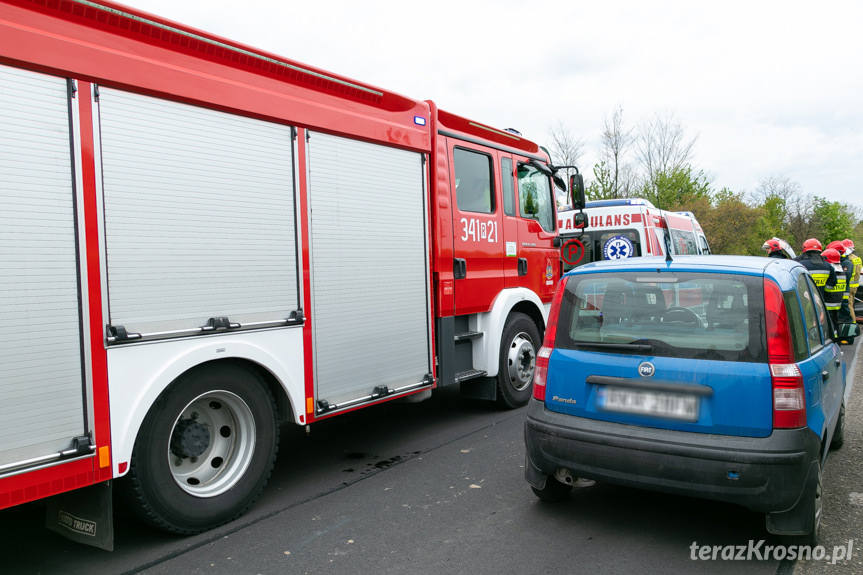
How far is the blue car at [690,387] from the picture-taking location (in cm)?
299

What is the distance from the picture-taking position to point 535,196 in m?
7.11

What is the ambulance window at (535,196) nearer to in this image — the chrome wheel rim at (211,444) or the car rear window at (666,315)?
the car rear window at (666,315)

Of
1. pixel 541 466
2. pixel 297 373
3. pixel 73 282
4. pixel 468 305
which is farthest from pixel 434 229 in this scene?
pixel 73 282

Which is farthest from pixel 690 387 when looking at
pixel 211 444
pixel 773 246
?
pixel 773 246

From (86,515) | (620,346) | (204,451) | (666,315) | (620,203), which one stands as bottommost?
(86,515)

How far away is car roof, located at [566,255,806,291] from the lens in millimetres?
3316

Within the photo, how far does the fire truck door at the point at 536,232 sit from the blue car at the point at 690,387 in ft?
9.68

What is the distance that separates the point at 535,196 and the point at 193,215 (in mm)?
4404

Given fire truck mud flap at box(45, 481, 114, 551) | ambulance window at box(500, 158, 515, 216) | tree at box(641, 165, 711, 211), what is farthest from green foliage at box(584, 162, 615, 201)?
fire truck mud flap at box(45, 481, 114, 551)

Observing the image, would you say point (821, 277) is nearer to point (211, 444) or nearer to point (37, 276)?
point (211, 444)

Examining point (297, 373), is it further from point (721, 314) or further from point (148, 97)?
point (721, 314)

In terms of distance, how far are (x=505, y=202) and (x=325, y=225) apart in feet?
8.72

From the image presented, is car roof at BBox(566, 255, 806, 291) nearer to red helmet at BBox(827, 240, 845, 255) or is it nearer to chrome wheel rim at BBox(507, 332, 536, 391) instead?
chrome wheel rim at BBox(507, 332, 536, 391)

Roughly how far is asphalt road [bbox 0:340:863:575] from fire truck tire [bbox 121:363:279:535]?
0.17 meters
